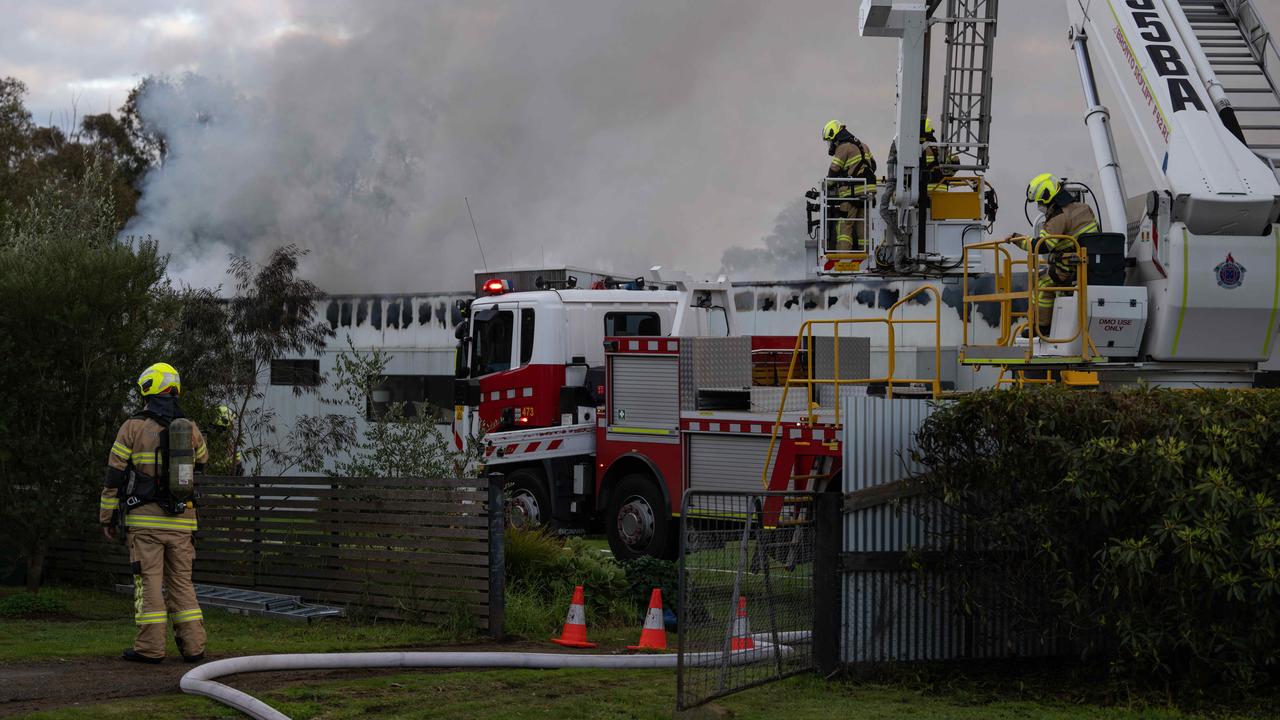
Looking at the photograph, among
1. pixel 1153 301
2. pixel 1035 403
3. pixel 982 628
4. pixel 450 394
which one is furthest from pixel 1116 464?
pixel 450 394

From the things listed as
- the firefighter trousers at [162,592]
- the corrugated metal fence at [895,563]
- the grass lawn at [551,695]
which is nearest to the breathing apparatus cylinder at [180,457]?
the firefighter trousers at [162,592]

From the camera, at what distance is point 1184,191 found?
33.4ft

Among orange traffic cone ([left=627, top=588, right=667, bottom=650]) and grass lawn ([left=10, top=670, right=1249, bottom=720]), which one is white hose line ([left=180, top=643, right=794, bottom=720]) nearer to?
grass lawn ([left=10, top=670, right=1249, bottom=720])

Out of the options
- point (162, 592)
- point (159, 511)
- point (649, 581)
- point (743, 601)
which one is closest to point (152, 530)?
point (159, 511)

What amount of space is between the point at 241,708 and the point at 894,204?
9231mm

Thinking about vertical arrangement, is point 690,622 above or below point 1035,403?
below

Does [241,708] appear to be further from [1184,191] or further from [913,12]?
[913,12]

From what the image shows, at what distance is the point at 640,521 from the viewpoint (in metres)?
14.5

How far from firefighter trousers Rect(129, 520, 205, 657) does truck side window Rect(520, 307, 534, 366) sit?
7.32 meters

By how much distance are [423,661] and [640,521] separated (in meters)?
6.45

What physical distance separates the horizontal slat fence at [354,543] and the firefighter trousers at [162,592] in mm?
1726

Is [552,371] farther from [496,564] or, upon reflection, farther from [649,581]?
[496,564]

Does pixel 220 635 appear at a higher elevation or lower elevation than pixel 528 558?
lower

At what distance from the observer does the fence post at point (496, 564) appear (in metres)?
9.64
